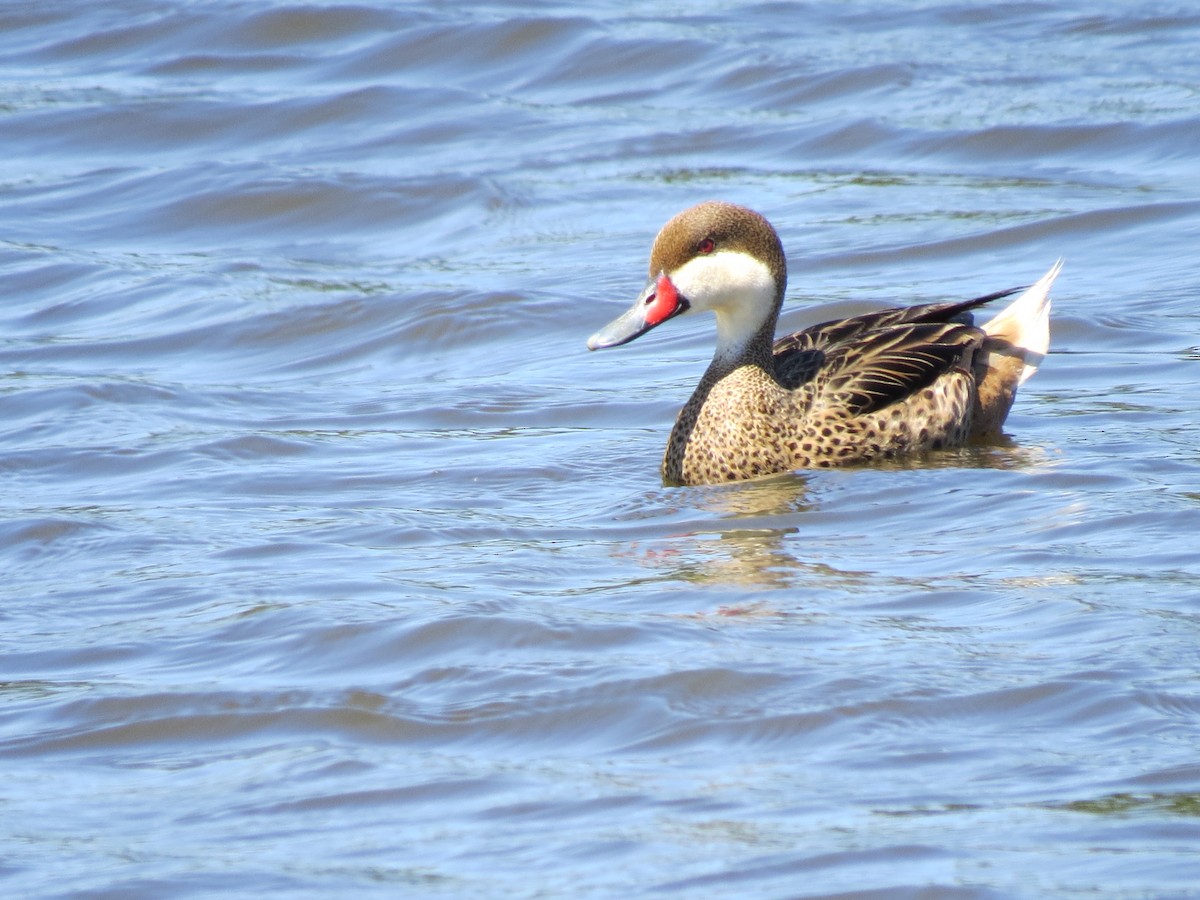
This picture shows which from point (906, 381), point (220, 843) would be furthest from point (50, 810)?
point (906, 381)

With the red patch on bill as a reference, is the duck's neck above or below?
below

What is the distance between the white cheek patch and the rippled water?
66 centimetres

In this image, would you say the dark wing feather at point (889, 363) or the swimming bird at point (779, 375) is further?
the dark wing feather at point (889, 363)

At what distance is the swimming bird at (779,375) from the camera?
8.13m

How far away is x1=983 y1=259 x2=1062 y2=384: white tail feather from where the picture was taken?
8.75 metres

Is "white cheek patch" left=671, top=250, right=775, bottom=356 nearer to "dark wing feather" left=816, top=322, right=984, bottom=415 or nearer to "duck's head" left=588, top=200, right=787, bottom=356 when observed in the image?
"duck's head" left=588, top=200, right=787, bottom=356

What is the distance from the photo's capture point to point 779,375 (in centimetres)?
855

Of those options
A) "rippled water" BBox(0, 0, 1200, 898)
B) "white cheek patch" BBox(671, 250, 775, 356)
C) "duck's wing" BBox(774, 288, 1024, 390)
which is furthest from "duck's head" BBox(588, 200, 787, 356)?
"rippled water" BBox(0, 0, 1200, 898)

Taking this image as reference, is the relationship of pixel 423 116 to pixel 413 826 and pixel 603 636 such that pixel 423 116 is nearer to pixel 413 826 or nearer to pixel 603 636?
pixel 603 636

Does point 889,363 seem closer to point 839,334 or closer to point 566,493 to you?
Answer: point 839,334

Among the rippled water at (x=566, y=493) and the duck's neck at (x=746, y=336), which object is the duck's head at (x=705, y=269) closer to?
the duck's neck at (x=746, y=336)

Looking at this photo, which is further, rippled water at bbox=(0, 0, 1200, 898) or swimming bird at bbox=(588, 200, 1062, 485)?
swimming bird at bbox=(588, 200, 1062, 485)

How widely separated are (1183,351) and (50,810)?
6.11m

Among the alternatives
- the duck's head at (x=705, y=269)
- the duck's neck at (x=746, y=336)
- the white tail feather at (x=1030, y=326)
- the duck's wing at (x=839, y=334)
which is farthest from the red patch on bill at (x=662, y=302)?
the white tail feather at (x=1030, y=326)
